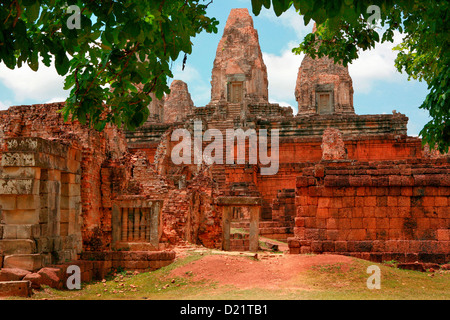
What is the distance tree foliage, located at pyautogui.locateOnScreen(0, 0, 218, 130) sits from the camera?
15.2 ft

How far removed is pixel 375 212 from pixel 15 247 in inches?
343

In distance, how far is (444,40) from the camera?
676cm

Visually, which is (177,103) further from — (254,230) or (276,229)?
(254,230)

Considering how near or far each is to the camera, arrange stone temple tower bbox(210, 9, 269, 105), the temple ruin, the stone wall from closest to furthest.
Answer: the temple ruin < the stone wall < stone temple tower bbox(210, 9, 269, 105)

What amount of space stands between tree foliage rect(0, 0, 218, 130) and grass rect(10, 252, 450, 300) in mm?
4085

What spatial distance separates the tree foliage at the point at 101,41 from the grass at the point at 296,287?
13.4 ft

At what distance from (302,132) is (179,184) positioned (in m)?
11.8

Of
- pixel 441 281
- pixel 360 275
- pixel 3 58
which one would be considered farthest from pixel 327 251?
pixel 3 58

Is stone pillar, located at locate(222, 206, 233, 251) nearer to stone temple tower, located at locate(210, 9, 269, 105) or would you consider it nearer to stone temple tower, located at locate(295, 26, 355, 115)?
stone temple tower, located at locate(210, 9, 269, 105)

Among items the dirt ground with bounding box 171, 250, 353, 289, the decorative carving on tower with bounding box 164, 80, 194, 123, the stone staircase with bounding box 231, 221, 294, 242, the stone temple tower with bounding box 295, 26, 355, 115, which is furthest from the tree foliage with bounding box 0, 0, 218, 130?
the decorative carving on tower with bounding box 164, 80, 194, 123

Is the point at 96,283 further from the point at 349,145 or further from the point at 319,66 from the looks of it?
the point at 319,66

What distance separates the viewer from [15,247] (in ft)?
30.5

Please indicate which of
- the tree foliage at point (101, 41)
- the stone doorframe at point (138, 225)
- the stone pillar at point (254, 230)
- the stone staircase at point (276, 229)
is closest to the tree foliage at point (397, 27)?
the tree foliage at point (101, 41)

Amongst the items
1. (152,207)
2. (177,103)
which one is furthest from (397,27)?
(177,103)
